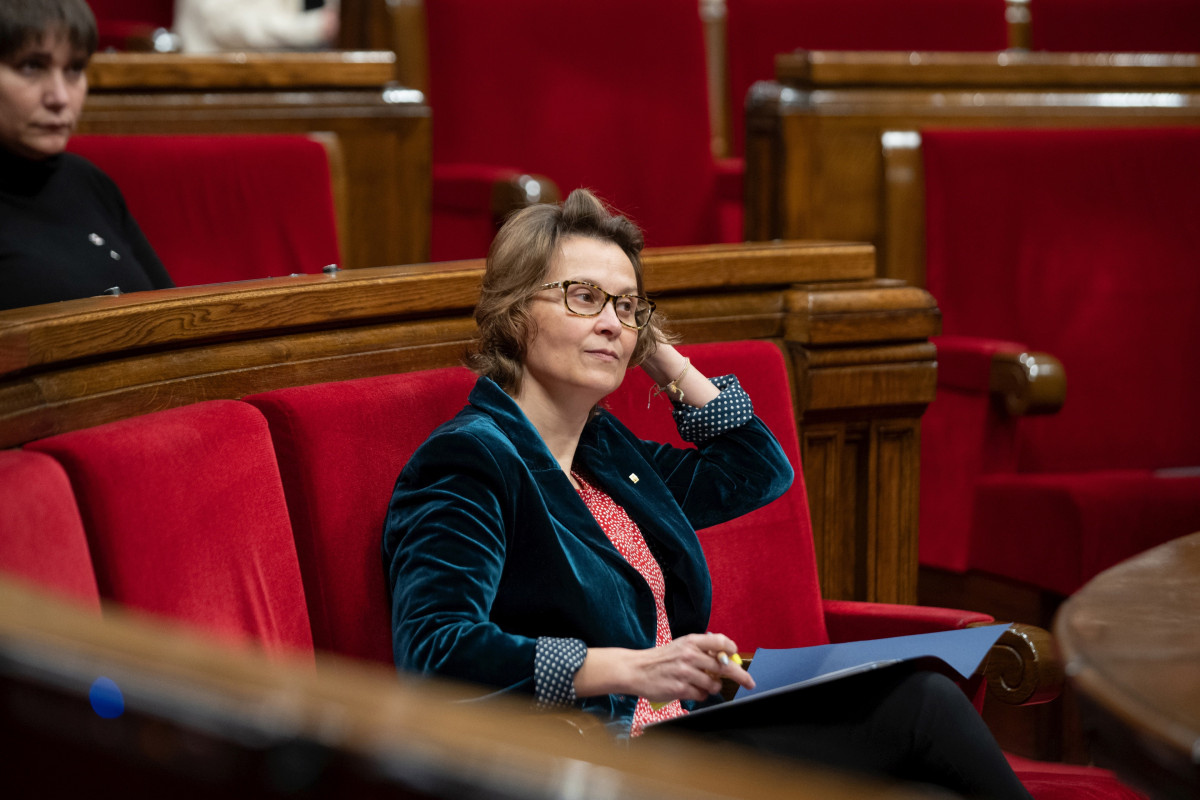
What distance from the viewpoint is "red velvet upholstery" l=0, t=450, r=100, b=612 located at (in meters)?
0.52

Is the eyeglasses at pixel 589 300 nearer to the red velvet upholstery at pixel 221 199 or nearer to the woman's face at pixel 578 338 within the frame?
the woman's face at pixel 578 338

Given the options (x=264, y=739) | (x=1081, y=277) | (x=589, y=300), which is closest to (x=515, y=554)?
(x=589, y=300)

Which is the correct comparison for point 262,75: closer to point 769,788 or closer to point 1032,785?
point 1032,785

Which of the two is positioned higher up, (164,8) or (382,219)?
(164,8)

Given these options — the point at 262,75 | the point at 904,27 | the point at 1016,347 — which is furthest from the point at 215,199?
the point at 904,27

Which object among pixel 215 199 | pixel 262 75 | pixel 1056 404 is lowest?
→ pixel 1056 404

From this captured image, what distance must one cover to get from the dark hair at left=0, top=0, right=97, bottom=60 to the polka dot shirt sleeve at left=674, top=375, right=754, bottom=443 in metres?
0.54

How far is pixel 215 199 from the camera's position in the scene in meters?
1.20

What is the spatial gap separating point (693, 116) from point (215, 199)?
0.62m

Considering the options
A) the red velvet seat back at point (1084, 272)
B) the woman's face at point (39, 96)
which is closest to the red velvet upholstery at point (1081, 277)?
the red velvet seat back at point (1084, 272)

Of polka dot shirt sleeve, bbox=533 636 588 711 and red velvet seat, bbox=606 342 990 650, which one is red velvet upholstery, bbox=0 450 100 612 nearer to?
polka dot shirt sleeve, bbox=533 636 588 711

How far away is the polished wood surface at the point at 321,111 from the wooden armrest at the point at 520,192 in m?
0.11

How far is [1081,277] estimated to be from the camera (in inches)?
54.2

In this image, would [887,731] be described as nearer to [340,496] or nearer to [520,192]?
[340,496]
